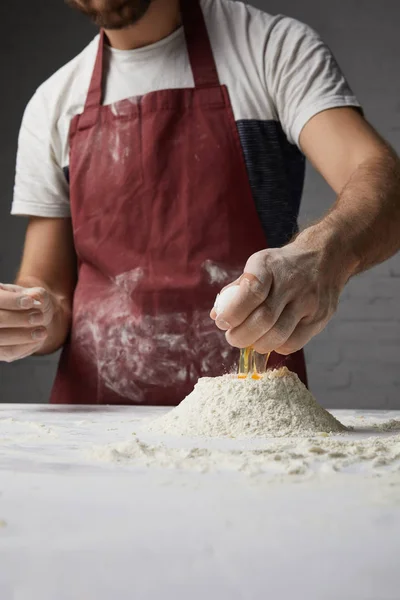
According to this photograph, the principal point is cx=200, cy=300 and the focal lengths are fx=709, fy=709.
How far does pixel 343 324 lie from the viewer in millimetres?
2598

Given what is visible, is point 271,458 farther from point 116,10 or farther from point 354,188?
point 116,10

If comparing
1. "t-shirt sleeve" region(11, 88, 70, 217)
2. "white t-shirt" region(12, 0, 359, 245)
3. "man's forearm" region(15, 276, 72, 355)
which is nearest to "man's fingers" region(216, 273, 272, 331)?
"white t-shirt" region(12, 0, 359, 245)

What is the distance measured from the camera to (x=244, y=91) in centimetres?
133

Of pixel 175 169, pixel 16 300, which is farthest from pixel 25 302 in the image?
pixel 175 169

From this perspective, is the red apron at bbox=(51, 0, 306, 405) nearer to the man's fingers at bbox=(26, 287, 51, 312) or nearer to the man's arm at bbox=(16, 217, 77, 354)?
the man's arm at bbox=(16, 217, 77, 354)

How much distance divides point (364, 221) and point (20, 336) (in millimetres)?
582

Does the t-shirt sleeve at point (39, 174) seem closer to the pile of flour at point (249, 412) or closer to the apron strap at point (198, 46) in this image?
the apron strap at point (198, 46)

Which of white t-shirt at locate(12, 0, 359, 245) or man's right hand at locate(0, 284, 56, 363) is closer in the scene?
man's right hand at locate(0, 284, 56, 363)

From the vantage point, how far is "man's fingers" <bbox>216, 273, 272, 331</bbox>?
2.54 feet

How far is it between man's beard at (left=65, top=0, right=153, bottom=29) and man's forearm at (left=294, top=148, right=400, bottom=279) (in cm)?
52

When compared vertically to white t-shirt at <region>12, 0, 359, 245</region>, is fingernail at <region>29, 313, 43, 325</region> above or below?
below

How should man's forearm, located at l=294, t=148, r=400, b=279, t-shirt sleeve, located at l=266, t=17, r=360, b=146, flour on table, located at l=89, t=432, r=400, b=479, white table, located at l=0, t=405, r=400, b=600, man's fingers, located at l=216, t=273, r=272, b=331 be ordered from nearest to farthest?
white table, located at l=0, t=405, r=400, b=600 < flour on table, located at l=89, t=432, r=400, b=479 < man's fingers, located at l=216, t=273, r=272, b=331 < man's forearm, located at l=294, t=148, r=400, b=279 < t-shirt sleeve, located at l=266, t=17, r=360, b=146

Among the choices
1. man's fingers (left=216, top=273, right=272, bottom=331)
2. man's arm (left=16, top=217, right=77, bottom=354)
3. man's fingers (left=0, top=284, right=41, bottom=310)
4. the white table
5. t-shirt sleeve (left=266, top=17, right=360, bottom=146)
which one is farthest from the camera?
man's arm (left=16, top=217, right=77, bottom=354)

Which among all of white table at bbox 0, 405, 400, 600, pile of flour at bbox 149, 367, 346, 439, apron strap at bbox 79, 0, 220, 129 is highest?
apron strap at bbox 79, 0, 220, 129
